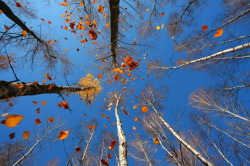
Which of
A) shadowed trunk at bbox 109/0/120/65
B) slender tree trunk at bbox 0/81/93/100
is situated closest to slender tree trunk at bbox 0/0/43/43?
slender tree trunk at bbox 0/81/93/100

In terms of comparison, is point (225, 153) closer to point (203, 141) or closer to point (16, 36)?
point (203, 141)

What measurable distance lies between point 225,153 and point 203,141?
1.06 meters

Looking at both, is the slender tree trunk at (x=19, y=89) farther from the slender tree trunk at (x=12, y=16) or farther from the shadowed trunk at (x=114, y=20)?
the shadowed trunk at (x=114, y=20)

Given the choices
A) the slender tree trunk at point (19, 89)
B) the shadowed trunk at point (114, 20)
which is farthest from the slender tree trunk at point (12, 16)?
the shadowed trunk at point (114, 20)

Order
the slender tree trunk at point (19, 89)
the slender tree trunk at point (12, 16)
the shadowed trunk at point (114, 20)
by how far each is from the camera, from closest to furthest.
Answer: the slender tree trunk at point (19, 89) < the slender tree trunk at point (12, 16) < the shadowed trunk at point (114, 20)

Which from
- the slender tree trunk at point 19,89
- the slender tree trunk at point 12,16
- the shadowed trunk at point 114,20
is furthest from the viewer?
the shadowed trunk at point 114,20

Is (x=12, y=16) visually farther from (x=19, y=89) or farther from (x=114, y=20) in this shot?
(x=114, y=20)

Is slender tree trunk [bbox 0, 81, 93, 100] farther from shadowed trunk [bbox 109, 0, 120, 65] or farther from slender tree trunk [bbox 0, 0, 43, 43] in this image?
shadowed trunk [bbox 109, 0, 120, 65]

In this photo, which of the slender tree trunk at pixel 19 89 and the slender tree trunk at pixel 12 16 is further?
the slender tree trunk at pixel 12 16

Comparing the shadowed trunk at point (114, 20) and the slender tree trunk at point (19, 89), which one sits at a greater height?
the shadowed trunk at point (114, 20)

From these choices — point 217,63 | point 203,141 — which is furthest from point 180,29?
point 203,141

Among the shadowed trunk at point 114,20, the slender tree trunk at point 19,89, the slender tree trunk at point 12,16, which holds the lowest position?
the slender tree trunk at point 19,89

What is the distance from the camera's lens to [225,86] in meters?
4.68

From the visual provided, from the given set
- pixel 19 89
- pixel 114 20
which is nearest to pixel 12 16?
pixel 19 89
